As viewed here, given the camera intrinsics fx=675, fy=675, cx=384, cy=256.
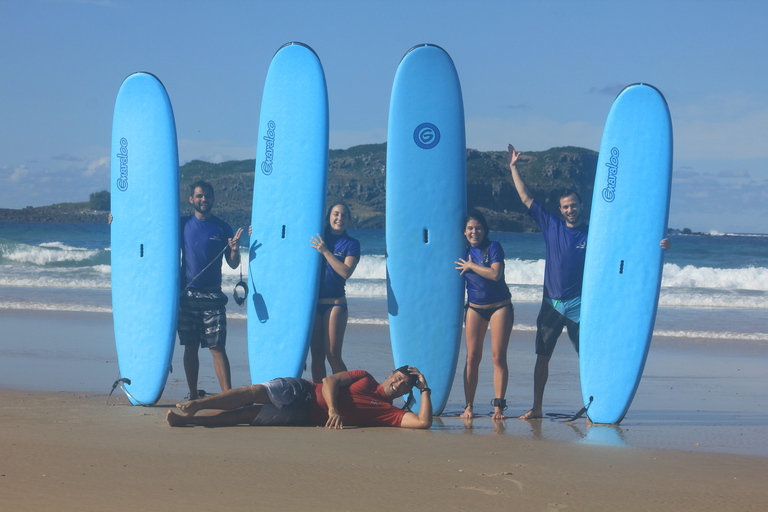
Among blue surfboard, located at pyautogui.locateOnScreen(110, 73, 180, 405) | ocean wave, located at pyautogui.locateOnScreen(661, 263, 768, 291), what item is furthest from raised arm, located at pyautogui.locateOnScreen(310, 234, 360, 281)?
ocean wave, located at pyautogui.locateOnScreen(661, 263, 768, 291)

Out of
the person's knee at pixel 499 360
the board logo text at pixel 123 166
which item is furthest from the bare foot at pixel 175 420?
the board logo text at pixel 123 166

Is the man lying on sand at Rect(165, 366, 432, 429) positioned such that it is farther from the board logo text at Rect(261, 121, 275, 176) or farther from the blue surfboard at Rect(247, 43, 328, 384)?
the board logo text at Rect(261, 121, 275, 176)

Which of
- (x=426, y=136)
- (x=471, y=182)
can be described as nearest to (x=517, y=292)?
(x=426, y=136)

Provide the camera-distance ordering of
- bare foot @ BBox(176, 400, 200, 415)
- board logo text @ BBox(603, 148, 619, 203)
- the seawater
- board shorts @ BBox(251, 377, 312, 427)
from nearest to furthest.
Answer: bare foot @ BBox(176, 400, 200, 415), board shorts @ BBox(251, 377, 312, 427), board logo text @ BBox(603, 148, 619, 203), the seawater

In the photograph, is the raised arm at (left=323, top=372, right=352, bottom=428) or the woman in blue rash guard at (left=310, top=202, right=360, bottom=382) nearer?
the raised arm at (left=323, top=372, right=352, bottom=428)

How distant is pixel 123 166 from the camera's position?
174 inches

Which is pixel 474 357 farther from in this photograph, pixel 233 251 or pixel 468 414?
pixel 233 251

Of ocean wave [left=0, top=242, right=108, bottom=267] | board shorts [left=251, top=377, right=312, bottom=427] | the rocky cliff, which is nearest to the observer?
board shorts [left=251, top=377, right=312, bottom=427]

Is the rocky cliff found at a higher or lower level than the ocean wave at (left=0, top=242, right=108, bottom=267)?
higher

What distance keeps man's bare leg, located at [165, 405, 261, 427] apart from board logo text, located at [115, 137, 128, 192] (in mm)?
1766

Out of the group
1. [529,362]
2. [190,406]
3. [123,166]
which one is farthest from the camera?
[529,362]

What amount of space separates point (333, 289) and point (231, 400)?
37.4 inches

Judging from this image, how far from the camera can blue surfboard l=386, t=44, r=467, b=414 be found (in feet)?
A: 13.6

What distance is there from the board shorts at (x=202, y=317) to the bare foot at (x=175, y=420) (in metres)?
0.71
